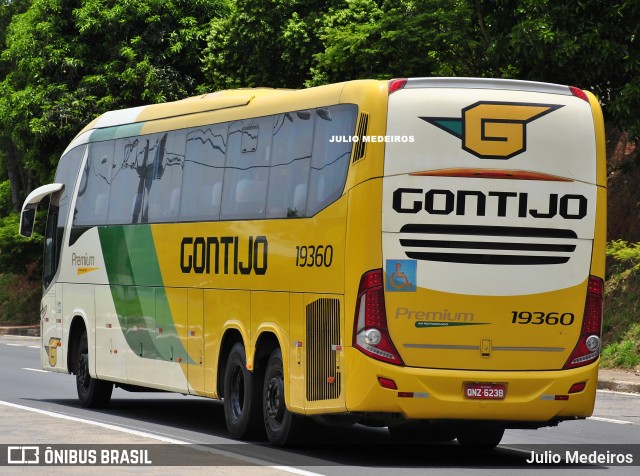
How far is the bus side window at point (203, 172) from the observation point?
53.3 feet

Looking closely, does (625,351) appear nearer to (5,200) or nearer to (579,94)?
(579,94)

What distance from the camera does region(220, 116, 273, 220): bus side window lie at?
1521 cm

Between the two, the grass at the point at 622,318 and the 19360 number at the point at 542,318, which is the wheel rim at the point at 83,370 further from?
the grass at the point at 622,318

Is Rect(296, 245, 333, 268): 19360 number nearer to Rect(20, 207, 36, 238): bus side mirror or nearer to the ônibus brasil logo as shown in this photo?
the ônibus brasil logo

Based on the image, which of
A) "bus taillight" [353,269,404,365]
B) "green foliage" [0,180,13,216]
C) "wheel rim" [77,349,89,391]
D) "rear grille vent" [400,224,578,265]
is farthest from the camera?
"green foliage" [0,180,13,216]

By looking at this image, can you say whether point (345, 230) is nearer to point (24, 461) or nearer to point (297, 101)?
point (297, 101)

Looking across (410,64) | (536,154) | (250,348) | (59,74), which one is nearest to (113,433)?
(250,348)

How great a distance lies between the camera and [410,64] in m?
30.1

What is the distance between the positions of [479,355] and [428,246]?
1.09m

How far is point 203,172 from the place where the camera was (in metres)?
16.6

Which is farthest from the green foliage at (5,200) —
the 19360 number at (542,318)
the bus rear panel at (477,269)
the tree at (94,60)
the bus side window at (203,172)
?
the 19360 number at (542,318)

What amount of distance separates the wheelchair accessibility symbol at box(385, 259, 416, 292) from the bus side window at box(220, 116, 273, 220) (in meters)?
2.49

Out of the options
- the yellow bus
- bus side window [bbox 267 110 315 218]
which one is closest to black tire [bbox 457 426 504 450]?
the yellow bus

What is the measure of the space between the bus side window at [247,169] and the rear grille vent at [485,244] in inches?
100
